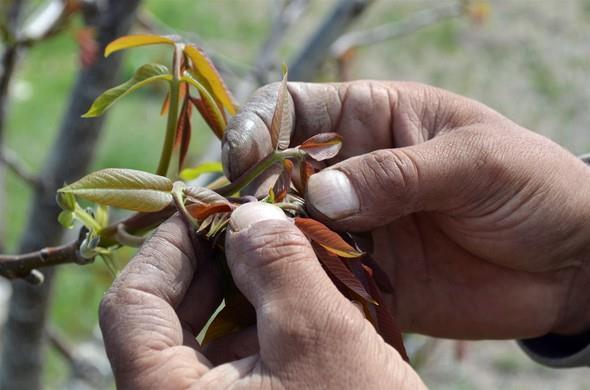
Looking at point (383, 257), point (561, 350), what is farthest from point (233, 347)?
point (561, 350)

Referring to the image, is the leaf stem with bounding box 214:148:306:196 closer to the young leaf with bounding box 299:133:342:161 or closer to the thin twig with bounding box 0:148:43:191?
the young leaf with bounding box 299:133:342:161

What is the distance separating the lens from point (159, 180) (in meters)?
1.17

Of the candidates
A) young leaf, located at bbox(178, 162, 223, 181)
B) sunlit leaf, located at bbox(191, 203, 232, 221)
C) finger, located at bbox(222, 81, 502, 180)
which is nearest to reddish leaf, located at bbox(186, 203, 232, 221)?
sunlit leaf, located at bbox(191, 203, 232, 221)

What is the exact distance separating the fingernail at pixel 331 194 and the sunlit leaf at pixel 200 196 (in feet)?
0.52

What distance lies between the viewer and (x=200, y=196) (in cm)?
120

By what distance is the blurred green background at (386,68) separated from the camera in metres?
5.91

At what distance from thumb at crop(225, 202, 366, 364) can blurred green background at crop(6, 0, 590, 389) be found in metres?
3.66

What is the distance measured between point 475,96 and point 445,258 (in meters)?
4.93

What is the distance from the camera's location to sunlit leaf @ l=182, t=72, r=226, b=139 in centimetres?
127

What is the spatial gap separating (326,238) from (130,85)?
1.24 feet

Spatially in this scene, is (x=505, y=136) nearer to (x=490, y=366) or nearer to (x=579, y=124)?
(x=490, y=366)

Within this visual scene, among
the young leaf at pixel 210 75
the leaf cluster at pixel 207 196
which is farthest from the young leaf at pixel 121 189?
the young leaf at pixel 210 75

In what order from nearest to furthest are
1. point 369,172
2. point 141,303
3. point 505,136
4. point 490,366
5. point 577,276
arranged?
point 141,303, point 369,172, point 505,136, point 577,276, point 490,366

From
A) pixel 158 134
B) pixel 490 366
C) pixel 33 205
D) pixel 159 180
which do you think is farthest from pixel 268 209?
pixel 158 134
